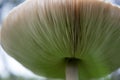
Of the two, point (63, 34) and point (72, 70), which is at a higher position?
point (63, 34)

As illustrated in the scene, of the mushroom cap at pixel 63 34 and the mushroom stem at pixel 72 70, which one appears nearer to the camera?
the mushroom cap at pixel 63 34

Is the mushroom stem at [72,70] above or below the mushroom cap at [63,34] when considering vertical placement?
below

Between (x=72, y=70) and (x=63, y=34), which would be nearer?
(x=63, y=34)

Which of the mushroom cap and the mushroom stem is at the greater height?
the mushroom cap

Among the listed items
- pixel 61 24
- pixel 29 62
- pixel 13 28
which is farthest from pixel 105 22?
pixel 29 62
